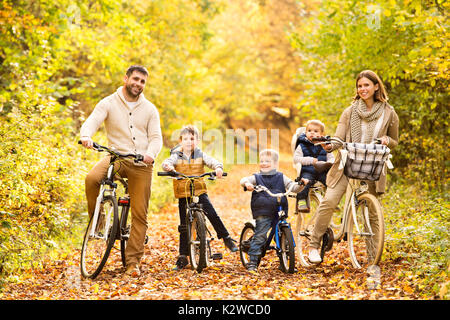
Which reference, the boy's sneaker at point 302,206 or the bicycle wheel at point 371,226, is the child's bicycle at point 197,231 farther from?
the bicycle wheel at point 371,226

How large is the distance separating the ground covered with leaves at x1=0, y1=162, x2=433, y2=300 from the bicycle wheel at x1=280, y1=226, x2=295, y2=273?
110 mm

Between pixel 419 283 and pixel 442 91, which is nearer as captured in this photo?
pixel 419 283

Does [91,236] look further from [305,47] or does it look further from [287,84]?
[287,84]

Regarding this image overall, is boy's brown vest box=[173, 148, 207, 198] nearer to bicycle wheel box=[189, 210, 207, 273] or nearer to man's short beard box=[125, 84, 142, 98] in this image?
bicycle wheel box=[189, 210, 207, 273]

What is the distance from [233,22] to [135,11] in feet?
59.5

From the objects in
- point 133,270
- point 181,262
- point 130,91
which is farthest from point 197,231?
point 130,91

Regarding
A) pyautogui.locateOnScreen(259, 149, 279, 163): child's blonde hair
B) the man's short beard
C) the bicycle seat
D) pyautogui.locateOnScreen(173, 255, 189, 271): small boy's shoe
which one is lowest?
pyautogui.locateOnScreen(173, 255, 189, 271): small boy's shoe

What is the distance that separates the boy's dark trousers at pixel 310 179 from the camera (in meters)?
6.93

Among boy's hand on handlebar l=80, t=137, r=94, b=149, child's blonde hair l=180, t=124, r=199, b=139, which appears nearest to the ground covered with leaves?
boy's hand on handlebar l=80, t=137, r=94, b=149

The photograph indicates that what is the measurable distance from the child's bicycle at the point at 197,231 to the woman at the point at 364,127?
131 cm

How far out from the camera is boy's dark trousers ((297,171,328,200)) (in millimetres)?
6926

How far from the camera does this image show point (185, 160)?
6816 millimetres
